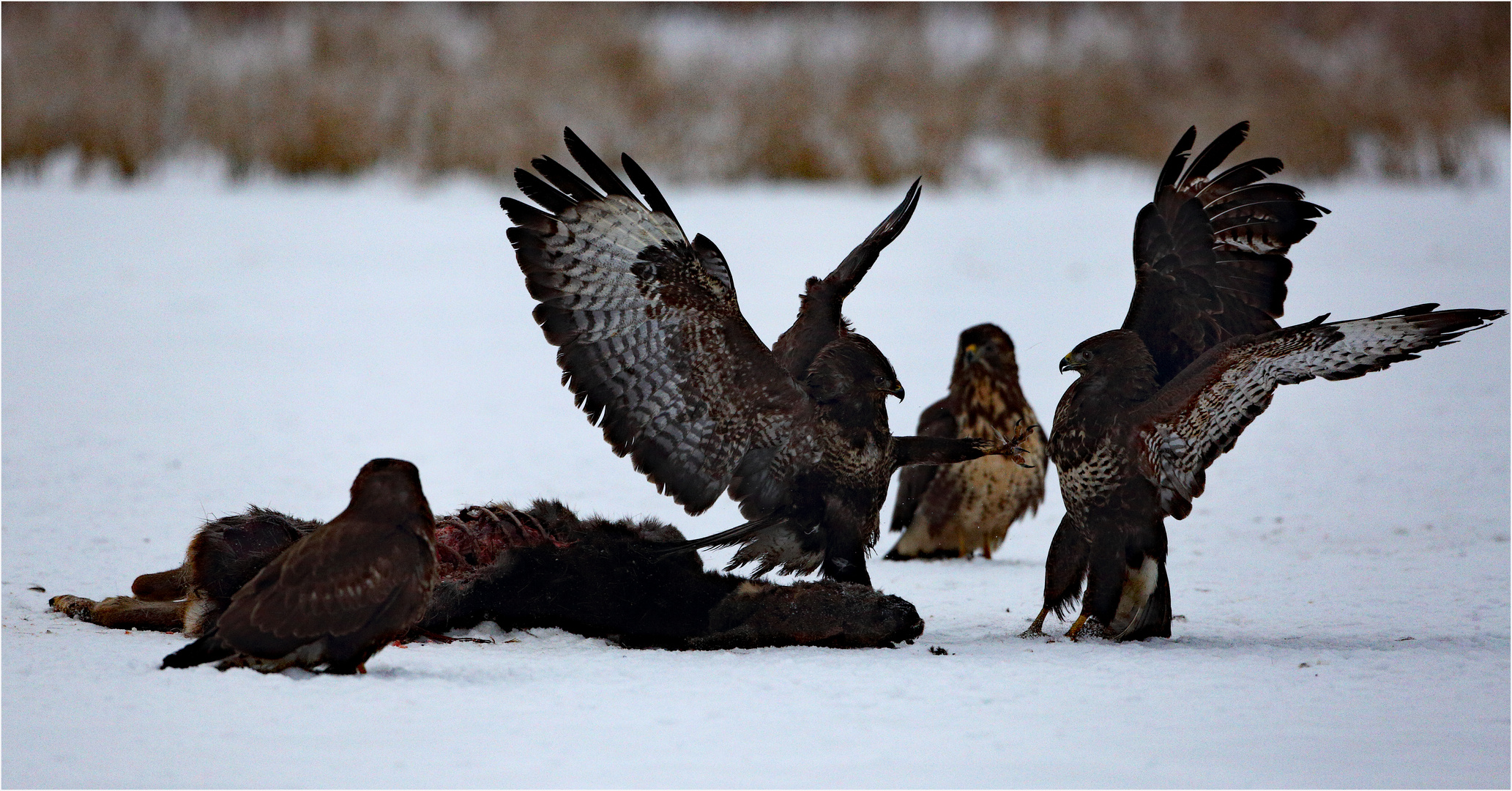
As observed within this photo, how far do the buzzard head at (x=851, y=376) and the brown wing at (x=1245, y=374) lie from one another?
0.76 meters

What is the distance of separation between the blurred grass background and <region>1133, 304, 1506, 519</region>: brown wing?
1185cm

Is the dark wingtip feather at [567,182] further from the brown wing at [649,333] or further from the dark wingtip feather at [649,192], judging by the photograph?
the dark wingtip feather at [649,192]

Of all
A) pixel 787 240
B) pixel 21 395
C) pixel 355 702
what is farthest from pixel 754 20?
pixel 355 702

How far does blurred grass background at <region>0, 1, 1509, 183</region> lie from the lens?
15.6 meters

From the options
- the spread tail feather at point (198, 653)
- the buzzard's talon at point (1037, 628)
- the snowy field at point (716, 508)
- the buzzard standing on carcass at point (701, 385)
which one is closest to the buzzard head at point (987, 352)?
the snowy field at point (716, 508)

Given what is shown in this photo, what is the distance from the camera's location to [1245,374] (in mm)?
4059

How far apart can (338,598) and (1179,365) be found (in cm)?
267

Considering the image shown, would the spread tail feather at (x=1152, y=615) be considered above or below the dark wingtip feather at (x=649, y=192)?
below

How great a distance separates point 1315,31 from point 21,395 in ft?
53.3

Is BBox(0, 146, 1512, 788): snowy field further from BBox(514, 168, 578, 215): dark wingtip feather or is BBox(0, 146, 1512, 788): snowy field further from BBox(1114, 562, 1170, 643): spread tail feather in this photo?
BBox(514, 168, 578, 215): dark wingtip feather

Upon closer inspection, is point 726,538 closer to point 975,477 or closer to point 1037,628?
point 1037,628

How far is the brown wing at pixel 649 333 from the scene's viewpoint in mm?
4301

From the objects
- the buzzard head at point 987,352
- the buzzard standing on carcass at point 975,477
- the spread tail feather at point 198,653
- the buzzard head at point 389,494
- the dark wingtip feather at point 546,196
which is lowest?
the spread tail feather at point 198,653

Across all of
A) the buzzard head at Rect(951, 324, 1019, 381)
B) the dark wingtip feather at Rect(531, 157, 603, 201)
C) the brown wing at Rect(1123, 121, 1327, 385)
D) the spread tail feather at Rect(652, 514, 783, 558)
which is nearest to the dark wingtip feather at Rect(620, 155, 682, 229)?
the dark wingtip feather at Rect(531, 157, 603, 201)
